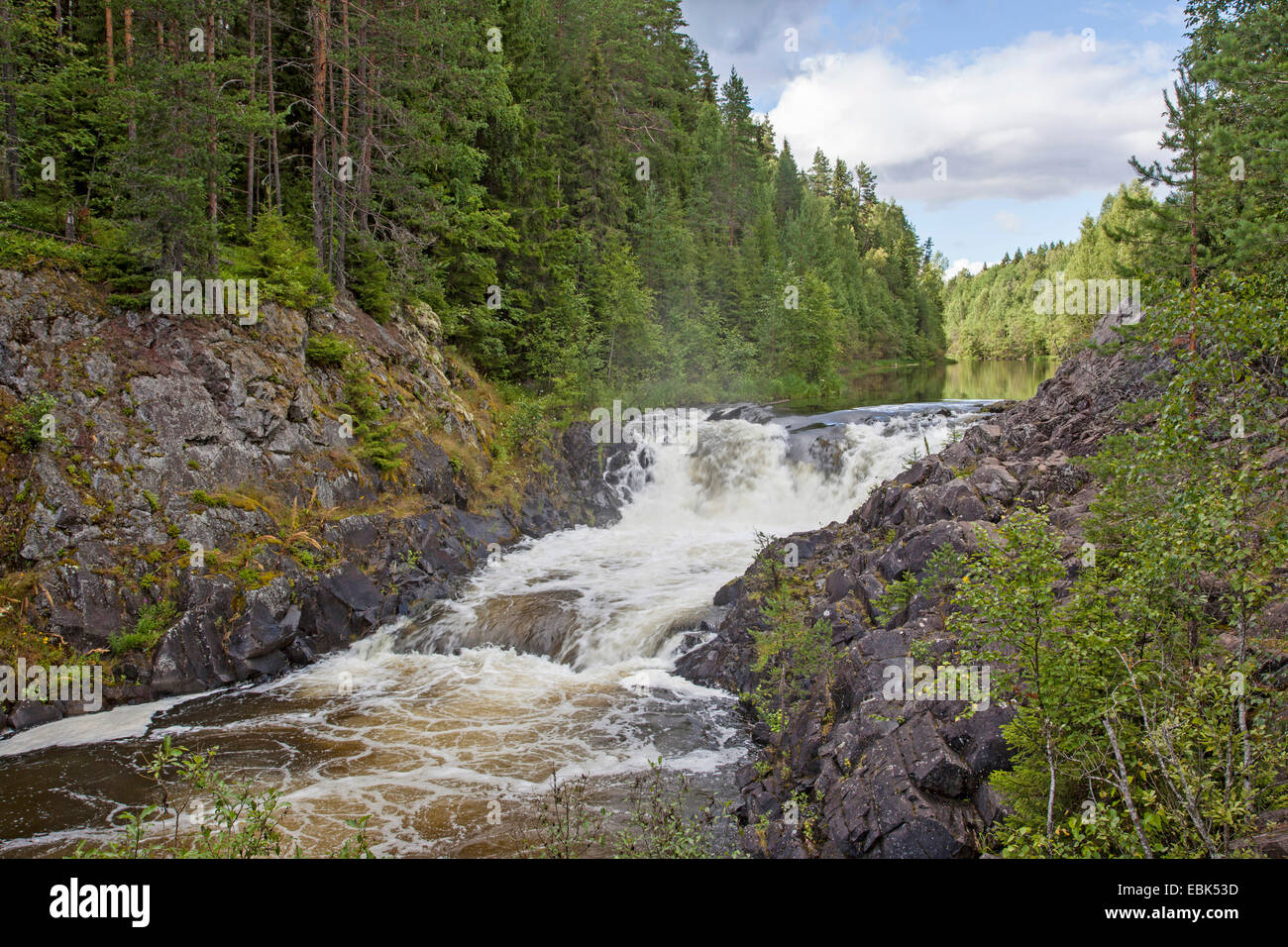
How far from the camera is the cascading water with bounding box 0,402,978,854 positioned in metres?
9.61

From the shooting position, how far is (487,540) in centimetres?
2073

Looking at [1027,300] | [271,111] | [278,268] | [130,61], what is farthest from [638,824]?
[1027,300]

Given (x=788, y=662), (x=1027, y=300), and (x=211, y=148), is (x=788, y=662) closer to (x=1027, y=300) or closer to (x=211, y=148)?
(x=211, y=148)

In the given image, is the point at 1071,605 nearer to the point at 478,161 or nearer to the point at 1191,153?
the point at 1191,153

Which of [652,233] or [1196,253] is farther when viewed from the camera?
[652,233]

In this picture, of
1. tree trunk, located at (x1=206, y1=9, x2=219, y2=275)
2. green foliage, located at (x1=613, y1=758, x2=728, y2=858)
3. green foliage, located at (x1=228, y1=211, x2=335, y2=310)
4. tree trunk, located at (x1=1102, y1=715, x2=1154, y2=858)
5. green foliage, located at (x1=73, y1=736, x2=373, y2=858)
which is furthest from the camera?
green foliage, located at (x1=228, y1=211, x2=335, y2=310)

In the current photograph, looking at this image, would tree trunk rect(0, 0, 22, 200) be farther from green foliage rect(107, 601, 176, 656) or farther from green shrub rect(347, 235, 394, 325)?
green foliage rect(107, 601, 176, 656)

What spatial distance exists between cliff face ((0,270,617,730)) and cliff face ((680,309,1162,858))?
798cm

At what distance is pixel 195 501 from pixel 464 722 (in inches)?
288

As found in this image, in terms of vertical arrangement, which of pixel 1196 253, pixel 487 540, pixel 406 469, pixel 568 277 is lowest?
pixel 487 540

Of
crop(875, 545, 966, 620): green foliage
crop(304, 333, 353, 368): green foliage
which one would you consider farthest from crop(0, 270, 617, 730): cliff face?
crop(875, 545, 966, 620): green foliage
